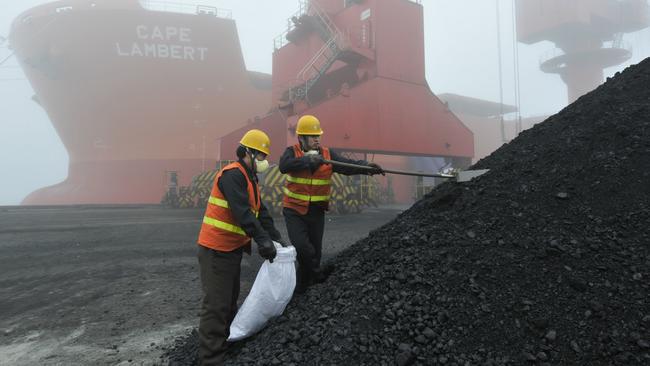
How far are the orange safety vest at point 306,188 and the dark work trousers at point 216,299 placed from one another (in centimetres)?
76

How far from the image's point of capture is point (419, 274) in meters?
2.30

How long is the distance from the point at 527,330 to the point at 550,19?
3654 centimetres

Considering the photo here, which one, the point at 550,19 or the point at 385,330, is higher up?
the point at 550,19

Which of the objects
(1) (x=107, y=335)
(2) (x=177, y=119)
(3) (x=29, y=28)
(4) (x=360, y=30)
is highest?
(3) (x=29, y=28)

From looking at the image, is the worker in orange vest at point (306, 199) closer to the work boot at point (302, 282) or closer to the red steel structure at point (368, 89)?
the work boot at point (302, 282)

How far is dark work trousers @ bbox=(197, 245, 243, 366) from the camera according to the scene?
223 centimetres

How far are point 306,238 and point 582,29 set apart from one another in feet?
122

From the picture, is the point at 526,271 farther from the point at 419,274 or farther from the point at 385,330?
the point at 385,330

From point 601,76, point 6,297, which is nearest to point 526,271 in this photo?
point 6,297

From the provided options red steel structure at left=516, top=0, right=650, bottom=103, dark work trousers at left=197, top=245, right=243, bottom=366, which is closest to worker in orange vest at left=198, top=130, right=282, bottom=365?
dark work trousers at left=197, top=245, right=243, bottom=366

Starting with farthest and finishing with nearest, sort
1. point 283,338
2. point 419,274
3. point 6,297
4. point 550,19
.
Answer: point 550,19
point 6,297
point 419,274
point 283,338

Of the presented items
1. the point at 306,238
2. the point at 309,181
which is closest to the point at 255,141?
the point at 309,181

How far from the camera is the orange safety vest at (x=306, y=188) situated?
3051 mm

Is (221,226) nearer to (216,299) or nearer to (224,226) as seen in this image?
(224,226)
